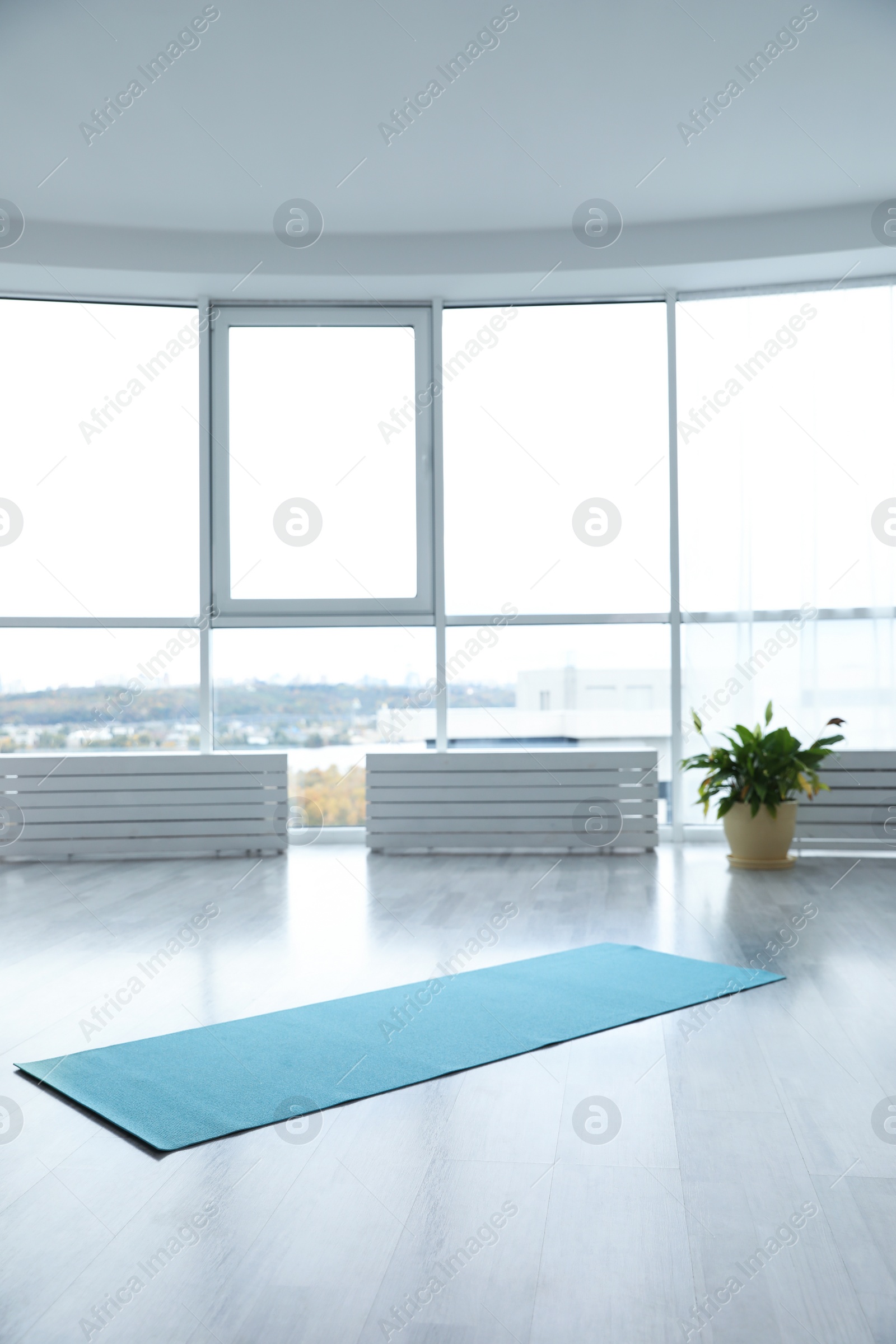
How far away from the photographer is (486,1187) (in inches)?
74.3

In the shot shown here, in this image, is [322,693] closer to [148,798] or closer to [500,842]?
[148,798]

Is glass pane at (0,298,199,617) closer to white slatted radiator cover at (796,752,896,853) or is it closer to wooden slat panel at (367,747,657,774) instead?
wooden slat panel at (367,747,657,774)

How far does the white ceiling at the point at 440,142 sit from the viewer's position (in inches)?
155

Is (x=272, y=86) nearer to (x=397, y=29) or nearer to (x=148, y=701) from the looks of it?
(x=397, y=29)

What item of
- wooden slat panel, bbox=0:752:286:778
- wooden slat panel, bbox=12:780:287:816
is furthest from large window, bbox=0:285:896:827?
wooden slat panel, bbox=12:780:287:816

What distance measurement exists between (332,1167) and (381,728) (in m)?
4.13

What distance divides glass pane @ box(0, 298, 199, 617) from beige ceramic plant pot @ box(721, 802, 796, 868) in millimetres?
3078

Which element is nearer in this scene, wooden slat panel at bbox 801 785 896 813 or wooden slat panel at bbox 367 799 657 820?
wooden slat panel at bbox 801 785 896 813

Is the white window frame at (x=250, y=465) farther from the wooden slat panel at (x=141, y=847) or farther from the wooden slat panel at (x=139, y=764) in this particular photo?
the wooden slat panel at (x=141, y=847)

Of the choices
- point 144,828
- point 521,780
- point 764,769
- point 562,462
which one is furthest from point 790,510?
point 144,828

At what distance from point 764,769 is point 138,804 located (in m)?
3.18

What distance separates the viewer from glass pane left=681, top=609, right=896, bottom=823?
575 centimetres

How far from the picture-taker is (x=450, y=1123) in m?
2.17

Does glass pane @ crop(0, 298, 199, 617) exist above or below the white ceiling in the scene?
below
